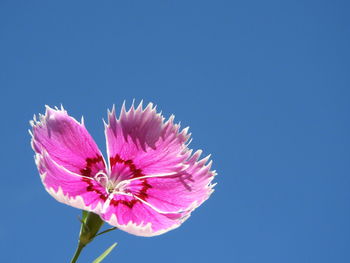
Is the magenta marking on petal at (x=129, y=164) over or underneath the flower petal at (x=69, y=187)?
over

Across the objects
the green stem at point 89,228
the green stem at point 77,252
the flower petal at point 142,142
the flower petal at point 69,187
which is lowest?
the green stem at point 77,252

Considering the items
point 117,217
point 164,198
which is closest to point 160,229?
point 117,217

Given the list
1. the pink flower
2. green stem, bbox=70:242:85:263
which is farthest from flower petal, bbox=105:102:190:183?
green stem, bbox=70:242:85:263

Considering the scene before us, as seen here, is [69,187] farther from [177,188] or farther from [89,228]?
[177,188]

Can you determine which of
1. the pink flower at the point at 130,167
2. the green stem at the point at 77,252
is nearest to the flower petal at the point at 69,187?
the pink flower at the point at 130,167

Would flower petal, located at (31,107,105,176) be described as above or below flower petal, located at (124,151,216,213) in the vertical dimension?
above

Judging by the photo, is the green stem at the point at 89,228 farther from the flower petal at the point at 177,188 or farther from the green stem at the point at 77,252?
the flower petal at the point at 177,188

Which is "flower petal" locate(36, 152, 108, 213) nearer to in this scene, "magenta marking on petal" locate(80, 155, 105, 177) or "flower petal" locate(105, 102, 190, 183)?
"magenta marking on petal" locate(80, 155, 105, 177)

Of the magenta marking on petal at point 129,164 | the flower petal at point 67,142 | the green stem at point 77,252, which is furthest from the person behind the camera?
the magenta marking on petal at point 129,164

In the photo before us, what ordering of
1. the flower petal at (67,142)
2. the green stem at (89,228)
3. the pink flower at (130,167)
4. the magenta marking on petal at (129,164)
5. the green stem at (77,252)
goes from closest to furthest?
the green stem at (77,252)
the green stem at (89,228)
the pink flower at (130,167)
the flower petal at (67,142)
the magenta marking on petal at (129,164)
